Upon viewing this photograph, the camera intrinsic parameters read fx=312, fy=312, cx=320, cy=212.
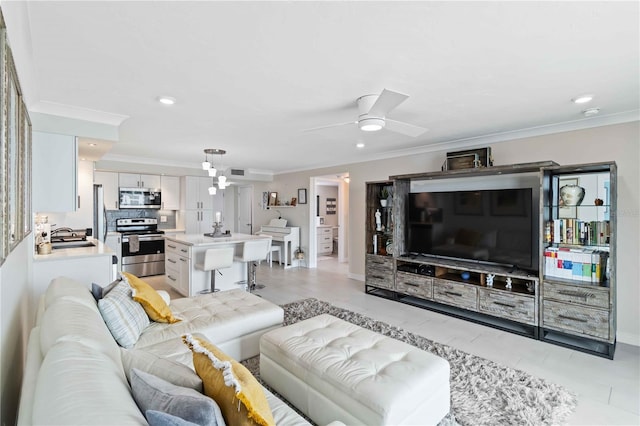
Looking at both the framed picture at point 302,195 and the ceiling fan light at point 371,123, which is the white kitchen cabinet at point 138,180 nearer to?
the framed picture at point 302,195

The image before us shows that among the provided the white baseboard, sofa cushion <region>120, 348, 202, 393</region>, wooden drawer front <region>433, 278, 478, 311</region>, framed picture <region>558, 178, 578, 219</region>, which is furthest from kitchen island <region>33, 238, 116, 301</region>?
framed picture <region>558, 178, 578, 219</region>

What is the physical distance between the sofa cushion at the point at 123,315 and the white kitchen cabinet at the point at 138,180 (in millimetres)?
4743

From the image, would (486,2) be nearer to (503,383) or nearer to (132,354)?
(132,354)

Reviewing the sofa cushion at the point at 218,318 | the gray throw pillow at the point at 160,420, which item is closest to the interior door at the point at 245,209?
the sofa cushion at the point at 218,318

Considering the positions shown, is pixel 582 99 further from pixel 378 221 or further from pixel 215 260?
pixel 215 260

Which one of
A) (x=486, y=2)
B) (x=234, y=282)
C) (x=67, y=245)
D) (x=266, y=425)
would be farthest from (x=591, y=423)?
(x=67, y=245)

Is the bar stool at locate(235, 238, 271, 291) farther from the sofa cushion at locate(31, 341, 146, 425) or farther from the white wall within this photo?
the sofa cushion at locate(31, 341, 146, 425)

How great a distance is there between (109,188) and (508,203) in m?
6.79

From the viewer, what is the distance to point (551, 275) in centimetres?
329

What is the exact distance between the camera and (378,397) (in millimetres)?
1606

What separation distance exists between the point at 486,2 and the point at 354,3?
624mm

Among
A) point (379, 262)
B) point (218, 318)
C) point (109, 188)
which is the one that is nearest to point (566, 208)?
point (379, 262)

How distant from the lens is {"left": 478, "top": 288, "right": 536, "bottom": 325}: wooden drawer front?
3303mm

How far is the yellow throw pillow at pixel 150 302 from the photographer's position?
232 centimetres
